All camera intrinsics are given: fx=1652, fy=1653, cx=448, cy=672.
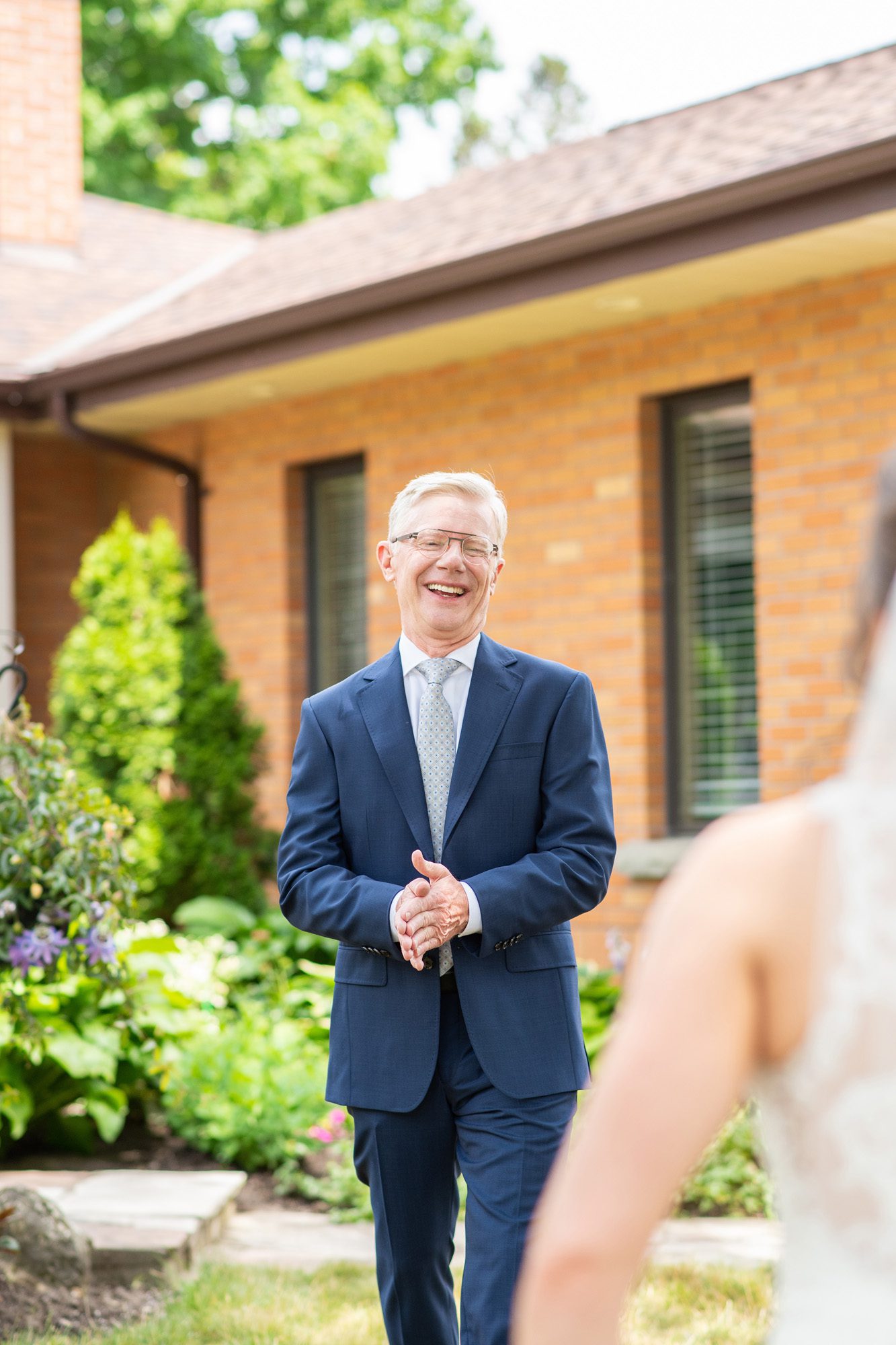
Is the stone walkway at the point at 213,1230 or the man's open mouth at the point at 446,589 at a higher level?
the man's open mouth at the point at 446,589

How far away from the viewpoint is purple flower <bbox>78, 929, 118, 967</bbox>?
5.02m

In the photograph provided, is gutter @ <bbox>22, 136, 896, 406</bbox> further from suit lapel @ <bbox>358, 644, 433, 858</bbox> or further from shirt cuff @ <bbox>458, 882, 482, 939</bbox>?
shirt cuff @ <bbox>458, 882, 482, 939</bbox>

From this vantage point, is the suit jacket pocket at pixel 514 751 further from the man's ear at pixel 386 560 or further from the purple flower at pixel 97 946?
the purple flower at pixel 97 946

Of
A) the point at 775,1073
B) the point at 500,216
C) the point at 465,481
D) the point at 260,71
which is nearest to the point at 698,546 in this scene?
the point at 500,216

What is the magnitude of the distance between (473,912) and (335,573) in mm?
6717

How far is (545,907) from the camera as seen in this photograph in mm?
3119

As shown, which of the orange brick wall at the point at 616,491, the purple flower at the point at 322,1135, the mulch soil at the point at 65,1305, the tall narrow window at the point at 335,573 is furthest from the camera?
the tall narrow window at the point at 335,573

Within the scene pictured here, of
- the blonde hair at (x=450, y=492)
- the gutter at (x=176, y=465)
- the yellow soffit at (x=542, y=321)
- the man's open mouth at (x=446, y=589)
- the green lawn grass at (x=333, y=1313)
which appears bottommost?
the green lawn grass at (x=333, y=1313)

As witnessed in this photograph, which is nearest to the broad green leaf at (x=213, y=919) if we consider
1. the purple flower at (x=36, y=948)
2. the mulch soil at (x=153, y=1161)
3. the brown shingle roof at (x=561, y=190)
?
the mulch soil at (x=153, y=1161)

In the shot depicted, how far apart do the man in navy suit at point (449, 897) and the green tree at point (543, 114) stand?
38.0 metres

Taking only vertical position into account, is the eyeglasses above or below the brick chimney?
below

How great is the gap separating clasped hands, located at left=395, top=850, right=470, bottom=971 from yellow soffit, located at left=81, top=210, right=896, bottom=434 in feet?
12.4

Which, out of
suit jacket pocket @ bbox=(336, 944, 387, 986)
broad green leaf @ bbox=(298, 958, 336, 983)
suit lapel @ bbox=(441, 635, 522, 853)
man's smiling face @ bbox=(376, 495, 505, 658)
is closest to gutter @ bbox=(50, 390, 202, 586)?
broad green leaf @ bbox=(298, 958, 336, 983)

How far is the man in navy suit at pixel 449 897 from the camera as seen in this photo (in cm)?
308
